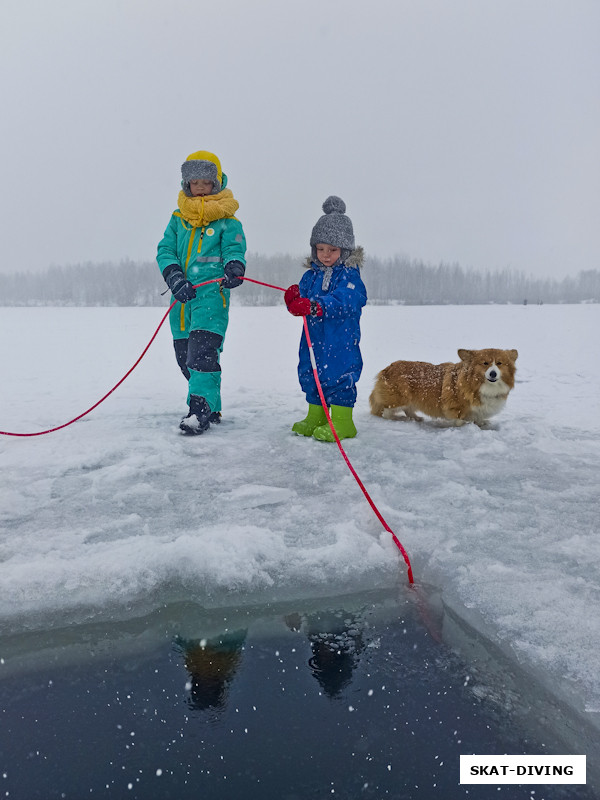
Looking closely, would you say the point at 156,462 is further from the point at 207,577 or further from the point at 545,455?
the point at 545,455

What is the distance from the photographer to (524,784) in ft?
4.09

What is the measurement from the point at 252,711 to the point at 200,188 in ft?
12.6

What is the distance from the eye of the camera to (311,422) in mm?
4301

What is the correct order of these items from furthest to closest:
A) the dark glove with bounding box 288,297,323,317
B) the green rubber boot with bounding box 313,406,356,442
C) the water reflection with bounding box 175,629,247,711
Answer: the green rubber boot with bounding box 313,406,356,442 → the dark glove with bounding box 288,297,323,317 → the water reflection with bounding box 175,629,247,711

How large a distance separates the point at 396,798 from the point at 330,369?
318 centimetres

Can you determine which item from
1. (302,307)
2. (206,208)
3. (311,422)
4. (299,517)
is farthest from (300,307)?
(299,517)

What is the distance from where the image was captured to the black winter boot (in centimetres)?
415

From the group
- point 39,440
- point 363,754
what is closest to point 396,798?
point 363,754

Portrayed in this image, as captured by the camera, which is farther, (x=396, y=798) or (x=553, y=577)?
(x=553, y=577)

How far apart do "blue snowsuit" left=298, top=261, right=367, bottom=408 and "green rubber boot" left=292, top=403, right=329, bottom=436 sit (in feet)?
0.55

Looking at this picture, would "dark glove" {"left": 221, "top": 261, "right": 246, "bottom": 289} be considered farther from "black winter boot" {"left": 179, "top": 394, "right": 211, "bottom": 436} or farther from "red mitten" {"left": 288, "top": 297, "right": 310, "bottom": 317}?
"black winter boot" {"left": 179, "top": 394, "right": 211, "bottom": 436}

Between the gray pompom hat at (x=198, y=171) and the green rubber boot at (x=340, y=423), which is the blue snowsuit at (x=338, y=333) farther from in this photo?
the gray pompom hat at (x=198, y=171)

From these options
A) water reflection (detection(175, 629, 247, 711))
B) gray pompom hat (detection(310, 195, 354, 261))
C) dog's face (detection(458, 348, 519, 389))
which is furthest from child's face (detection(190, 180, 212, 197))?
water reflection (detection(175, 629, 247, 711))

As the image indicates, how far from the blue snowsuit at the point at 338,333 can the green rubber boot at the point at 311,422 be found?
0.55 feet
